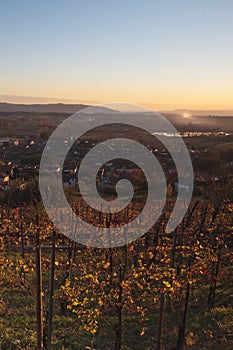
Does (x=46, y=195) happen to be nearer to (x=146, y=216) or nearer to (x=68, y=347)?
(x=146, y=216)

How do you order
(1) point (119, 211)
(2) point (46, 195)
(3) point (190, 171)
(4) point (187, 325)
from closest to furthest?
(4) point (187, 325)
(1) point (119, 211)
(2) point (46, 195)
(3) point (190, 171)

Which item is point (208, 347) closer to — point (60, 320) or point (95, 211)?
point (60, 320)

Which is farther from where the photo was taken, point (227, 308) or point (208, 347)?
point (227, 308)

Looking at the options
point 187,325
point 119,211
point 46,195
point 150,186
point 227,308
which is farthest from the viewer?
point 150,186

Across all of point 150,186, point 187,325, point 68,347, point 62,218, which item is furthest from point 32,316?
point 150,186

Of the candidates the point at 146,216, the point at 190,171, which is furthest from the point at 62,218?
the point at 190,171

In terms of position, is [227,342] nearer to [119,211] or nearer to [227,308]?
[227,308]

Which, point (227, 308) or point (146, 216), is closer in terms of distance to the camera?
point (227, 308)

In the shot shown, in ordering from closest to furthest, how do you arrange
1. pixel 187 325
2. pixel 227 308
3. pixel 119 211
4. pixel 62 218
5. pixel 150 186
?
pixel 187 325, pixel 227 308, pixel 62 218, pixel 119 211, pixel 150 186

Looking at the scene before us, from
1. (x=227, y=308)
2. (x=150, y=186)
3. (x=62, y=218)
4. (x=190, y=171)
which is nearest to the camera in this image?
(x=227, y=308)
